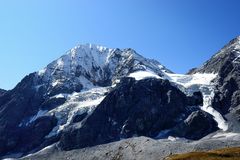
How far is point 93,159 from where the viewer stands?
179750 mm

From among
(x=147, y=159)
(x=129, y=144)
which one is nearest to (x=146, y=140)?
(x=129, y=144)

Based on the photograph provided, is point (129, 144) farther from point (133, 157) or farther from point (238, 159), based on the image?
point (238, 159)

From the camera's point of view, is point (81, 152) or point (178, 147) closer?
point (178, 147)

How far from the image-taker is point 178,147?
511 ft

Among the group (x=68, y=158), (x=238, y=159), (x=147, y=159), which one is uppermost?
(x=68, y=158)

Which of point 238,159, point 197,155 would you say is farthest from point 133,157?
point 238,159

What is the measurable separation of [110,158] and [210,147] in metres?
38.6

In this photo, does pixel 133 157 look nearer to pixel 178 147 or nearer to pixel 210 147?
pixel 178 147

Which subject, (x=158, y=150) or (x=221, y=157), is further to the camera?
(x=158, y=150)

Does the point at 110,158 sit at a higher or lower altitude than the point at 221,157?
higher

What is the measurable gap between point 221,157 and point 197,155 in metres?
6.97

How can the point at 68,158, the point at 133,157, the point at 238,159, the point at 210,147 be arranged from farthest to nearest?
1. the point at 68,158
2. the point at 133,157
3. the point at 210,147
4. the point at 238,159

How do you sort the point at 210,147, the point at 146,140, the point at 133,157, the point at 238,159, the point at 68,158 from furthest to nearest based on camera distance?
1. the point at 68,158
2. the point at 146,140
3. the point at 133,157
4. the point at 210,147
5. the point at 238,159

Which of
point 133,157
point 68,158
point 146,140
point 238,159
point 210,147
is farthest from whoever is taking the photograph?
point 68,158
